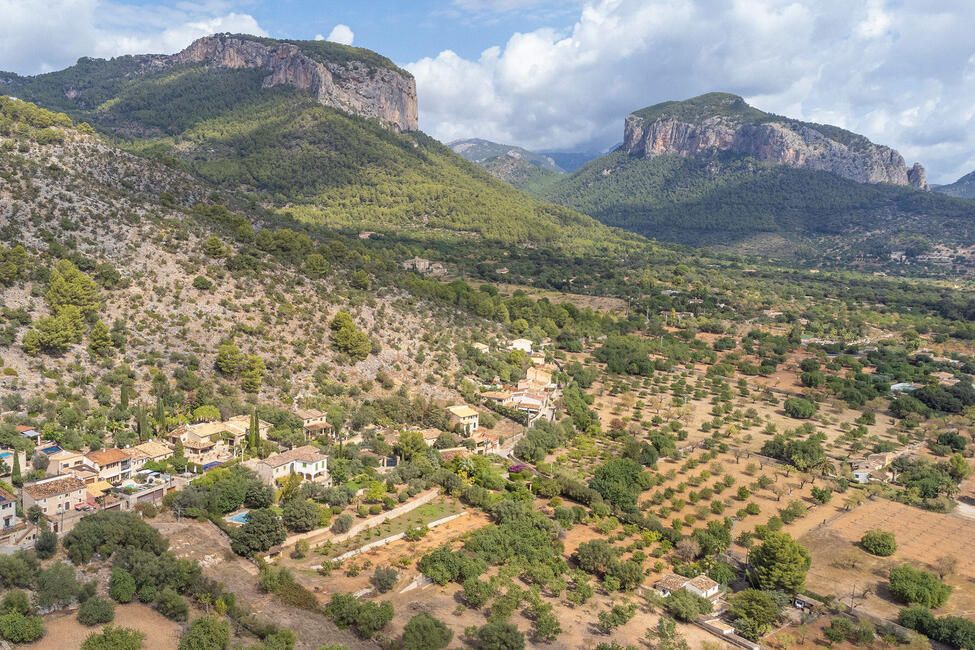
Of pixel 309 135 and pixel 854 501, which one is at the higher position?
pixel 309 135

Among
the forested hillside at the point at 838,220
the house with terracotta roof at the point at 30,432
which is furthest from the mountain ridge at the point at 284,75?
the house with terracotta roof at the point at 30,432

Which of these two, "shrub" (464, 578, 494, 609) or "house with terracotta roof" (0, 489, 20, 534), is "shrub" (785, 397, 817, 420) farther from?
"house with terracotta roof" (0, 489, 20, 534)

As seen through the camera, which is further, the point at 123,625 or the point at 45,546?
the point at 45,546

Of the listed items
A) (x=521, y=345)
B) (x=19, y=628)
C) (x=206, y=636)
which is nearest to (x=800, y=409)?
(x=521, y=345)

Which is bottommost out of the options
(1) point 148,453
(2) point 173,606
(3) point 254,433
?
(2) point 173,606

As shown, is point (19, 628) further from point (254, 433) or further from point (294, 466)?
point (254, 433)

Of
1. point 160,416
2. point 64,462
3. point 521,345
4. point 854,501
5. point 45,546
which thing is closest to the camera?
point 45,546

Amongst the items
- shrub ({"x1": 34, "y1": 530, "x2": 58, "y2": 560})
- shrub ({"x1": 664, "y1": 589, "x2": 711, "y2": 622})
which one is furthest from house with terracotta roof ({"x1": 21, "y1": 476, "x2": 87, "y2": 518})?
shrub ({"x1": 664, "y1": 589, "x2": 711, "y2": 622})
